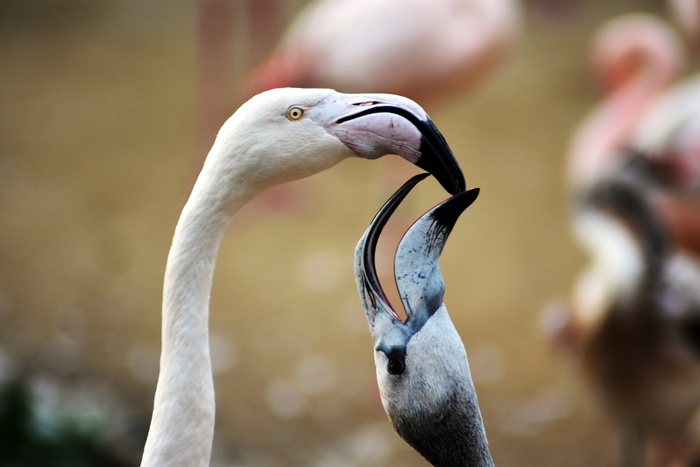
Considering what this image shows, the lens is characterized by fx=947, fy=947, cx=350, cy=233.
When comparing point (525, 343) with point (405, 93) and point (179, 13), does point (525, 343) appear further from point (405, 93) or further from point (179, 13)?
point (179, 13)

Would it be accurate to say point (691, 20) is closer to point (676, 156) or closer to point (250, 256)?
point (676, 156)

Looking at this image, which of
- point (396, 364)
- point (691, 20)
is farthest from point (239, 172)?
point (691, 20)

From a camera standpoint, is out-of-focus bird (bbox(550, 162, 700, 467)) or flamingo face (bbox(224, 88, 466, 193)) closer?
flamingo face (bbox(224, 88, 466, 193))

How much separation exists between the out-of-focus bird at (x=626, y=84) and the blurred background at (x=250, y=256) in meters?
0.81

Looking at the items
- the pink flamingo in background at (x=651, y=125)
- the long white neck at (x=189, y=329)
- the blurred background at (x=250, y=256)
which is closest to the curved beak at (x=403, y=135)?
the long white neck at (x=189, y=329)

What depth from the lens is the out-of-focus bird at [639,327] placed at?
3.27 meters

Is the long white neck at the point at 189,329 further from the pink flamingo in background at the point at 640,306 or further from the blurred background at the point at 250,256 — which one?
the pink flamingo in background at the point at 640,306

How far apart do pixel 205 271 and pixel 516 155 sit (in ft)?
15.8

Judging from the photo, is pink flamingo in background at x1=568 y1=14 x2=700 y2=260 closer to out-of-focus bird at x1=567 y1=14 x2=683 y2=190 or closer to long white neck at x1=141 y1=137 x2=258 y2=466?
out-of-focus bird at x1=567 y1=14 x2=683 y2=190

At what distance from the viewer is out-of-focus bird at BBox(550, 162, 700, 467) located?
3273 millimetres

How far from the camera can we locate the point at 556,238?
5277mm

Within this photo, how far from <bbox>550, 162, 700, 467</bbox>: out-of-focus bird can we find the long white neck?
2.21 metres

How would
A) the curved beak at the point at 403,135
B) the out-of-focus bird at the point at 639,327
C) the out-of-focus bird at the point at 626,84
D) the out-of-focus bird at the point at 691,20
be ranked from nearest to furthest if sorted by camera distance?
the curved beak at the point at 403,135 < the out-of-focus bird at the point at 639,327 < the out-of-focus bird at the point at 626,84 < the out-of-focus bird at the point at 691,20

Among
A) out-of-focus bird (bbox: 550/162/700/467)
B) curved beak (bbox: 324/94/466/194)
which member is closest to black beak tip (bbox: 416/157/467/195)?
curved beak (bbox: 324/94/466/194)
